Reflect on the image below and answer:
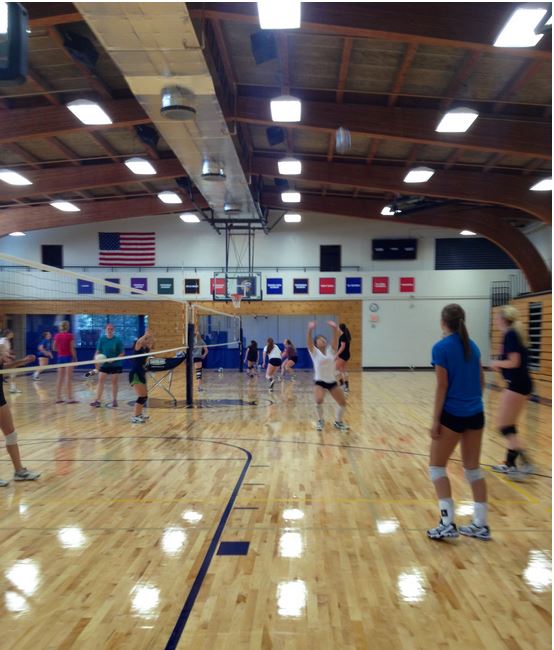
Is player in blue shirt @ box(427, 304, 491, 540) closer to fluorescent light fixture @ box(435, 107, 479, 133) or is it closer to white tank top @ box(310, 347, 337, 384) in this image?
white tank top @ box(310, 347, 337, 384)

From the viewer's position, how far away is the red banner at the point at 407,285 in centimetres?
2364

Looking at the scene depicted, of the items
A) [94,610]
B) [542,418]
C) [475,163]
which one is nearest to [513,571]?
[94,610]

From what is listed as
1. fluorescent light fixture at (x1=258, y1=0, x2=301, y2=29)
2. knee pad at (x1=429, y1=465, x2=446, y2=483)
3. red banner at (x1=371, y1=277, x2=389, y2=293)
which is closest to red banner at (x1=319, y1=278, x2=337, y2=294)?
red banner at (x1=371, y1=277, x2=389, y2=293)

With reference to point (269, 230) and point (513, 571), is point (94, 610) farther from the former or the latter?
point (269, 230)

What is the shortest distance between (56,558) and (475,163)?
1441 centimetres

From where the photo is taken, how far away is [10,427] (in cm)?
551

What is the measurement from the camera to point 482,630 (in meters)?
2.83

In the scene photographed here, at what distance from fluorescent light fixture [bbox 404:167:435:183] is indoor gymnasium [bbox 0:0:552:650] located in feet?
0.33

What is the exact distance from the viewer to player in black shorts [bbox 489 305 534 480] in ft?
19.1

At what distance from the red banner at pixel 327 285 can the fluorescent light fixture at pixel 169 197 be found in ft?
24.8

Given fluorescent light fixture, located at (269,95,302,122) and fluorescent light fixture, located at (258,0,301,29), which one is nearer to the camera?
fluorescent light fixture, located at (258,0,301,29)

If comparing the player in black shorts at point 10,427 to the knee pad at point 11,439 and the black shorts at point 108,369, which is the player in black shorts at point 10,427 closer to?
the knee pad at point 11,439

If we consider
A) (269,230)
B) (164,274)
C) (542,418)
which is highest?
(269,230)

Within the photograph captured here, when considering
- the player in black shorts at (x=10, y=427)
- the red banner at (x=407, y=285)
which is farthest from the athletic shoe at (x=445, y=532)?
the red banner at (x=407, y=285)
